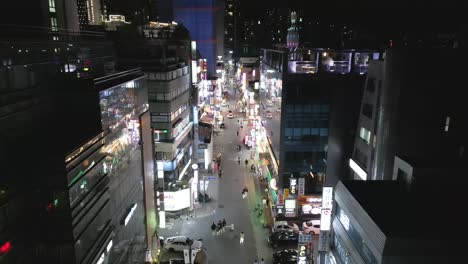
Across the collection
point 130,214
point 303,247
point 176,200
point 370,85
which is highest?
point 370,85

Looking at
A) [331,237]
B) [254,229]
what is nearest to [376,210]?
[331,237]

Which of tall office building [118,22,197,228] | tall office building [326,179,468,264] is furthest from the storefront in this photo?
tall office building [326,179,468,264]

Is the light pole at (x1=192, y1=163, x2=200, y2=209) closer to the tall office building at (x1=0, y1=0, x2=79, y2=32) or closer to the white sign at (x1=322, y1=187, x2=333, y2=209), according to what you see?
the white sign at (x1=322, y1=187, x2=333, y2=209)

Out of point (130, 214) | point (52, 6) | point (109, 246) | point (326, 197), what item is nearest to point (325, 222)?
point (326, 197)

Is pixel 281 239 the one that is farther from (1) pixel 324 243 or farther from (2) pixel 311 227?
(1) pixel 324 243

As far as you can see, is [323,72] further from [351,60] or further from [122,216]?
[122,216]

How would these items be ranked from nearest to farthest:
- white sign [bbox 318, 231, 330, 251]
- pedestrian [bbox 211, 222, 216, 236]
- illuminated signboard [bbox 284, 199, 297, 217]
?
white sign [bbox 318, 231, 330, 251]
pedestrian [bbox 211, 222, 216, 236]
illuminated signboard [bbox 284, 199, 297, 217]
